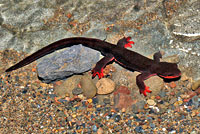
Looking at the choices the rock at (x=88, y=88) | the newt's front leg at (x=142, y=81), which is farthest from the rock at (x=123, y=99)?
the rock at (x=88, y=88)

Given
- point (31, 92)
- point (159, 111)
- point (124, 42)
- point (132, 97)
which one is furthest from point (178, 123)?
Answer: point (31, 92)

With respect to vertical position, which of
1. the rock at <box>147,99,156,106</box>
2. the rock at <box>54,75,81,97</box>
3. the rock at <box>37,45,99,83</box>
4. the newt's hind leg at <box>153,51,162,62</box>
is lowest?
the rock at <box>54,75,81,97</box>

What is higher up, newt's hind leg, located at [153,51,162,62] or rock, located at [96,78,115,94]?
newt's hind leg, located at [153,51,162,62]

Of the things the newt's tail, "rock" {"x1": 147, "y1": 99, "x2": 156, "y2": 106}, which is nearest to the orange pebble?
"rock" {"x1": 147, "y1": 99, "x2": 156, "y2": 106}

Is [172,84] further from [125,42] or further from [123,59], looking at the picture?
[125,42]

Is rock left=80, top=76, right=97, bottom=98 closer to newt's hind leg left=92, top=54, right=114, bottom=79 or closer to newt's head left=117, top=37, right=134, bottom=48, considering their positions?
newt's hind leg left=92, top=54, right=114, bottom=79

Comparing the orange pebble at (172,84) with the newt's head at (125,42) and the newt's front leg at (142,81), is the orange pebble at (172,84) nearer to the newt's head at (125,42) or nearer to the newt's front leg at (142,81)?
the newt's front leg at (142,81)

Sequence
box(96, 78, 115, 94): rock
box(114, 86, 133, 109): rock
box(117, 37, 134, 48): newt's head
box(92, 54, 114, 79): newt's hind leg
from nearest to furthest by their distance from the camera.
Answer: box(114, 86, 133, 109): rock → box(96, 78, 115, 94): rock → box(92, 54, 114, 79): newt's hind leg → box(117, 37, 134, 48): newt's head

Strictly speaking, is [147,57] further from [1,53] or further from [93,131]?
[1,53]
